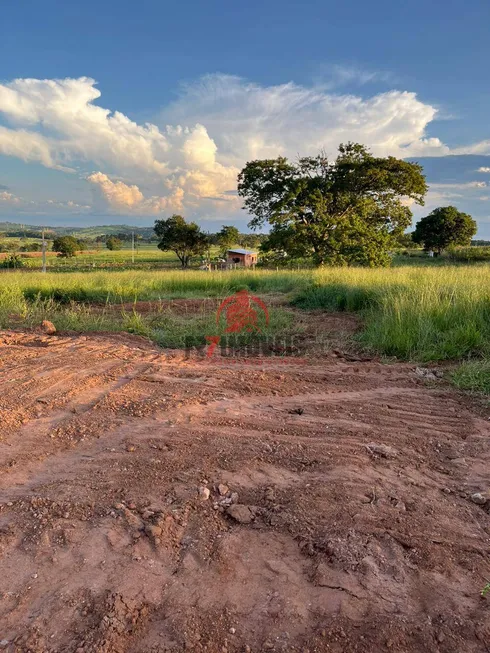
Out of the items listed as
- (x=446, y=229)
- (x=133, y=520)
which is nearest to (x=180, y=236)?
(x=446, y=229)

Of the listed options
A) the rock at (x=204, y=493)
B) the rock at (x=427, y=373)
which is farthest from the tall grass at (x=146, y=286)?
the rock at (x=204, y=493)

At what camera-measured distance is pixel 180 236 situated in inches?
1533

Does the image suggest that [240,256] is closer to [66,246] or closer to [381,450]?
[66,246]

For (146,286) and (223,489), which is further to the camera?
(146,286)

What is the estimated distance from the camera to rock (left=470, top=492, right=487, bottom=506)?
7.75ft

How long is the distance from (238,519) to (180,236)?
38.6m

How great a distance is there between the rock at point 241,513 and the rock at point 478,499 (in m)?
1.35

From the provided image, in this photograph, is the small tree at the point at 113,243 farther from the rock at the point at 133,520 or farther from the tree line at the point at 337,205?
the rock at the point at 133,520

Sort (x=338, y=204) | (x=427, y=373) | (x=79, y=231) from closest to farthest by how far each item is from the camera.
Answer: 1. (x=427, y=373)
2. (x=338, y=204)
3. (x=79, y=231)

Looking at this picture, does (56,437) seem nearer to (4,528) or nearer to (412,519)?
(4,528)

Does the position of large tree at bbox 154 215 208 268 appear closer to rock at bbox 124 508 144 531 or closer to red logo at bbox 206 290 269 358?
red logo at bbox 206 290 269 358

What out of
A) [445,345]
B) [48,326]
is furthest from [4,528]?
[445,345]

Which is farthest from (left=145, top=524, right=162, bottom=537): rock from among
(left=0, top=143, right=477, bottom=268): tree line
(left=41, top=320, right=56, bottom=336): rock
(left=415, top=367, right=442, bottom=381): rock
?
(left=0, top=143, right=477, bottom=268): tree line

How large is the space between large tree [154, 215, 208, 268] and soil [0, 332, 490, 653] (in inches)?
1434
